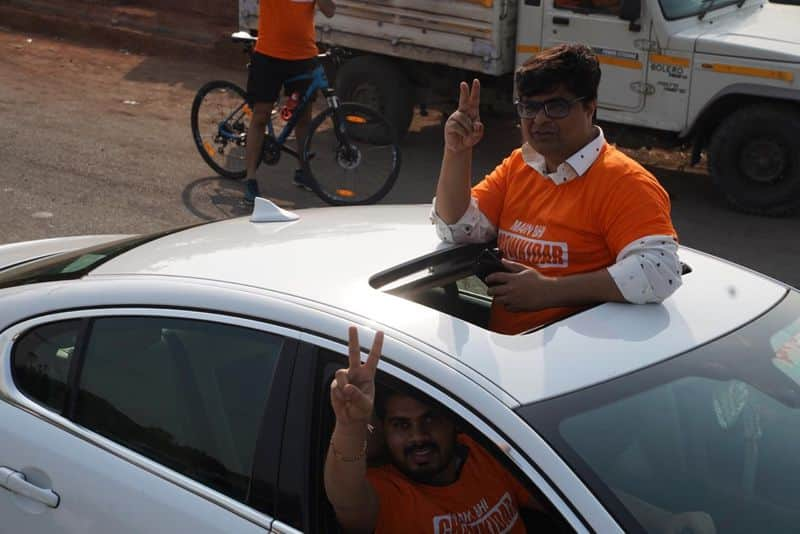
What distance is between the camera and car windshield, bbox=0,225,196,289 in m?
3.53

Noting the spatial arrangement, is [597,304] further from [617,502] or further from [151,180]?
[151,180]

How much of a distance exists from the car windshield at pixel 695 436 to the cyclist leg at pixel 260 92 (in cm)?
627

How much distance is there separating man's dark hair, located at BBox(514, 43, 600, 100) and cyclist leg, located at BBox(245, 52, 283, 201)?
5403 millimetres

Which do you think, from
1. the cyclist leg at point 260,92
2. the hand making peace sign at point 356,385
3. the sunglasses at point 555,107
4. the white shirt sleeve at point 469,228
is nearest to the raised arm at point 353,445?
the hand making peace sign at point 356,385

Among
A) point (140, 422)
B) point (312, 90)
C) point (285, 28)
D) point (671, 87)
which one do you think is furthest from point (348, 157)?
point (140, 422)

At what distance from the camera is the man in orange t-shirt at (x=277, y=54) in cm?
872

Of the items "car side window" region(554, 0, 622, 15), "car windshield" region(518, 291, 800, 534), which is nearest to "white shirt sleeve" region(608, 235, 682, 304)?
"car windshield" region(518, 291, 800, 534)

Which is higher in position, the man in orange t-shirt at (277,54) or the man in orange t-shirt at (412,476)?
the man in orange t-shirt at (277,54)

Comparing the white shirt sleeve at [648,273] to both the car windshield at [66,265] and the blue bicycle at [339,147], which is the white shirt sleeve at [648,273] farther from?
the blue bicycle at [339,147]

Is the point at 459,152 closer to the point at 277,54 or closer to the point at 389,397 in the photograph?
the point at 389,397

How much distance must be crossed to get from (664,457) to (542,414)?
337 mm

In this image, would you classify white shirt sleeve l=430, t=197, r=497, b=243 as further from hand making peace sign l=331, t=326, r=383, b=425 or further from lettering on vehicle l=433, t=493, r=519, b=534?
hand making peace sign l=331, t=326, r=383, b=425

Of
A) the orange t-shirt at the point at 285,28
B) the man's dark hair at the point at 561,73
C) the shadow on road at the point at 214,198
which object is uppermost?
the man's dark hair at the point at 561,73

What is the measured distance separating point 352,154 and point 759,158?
3112mm
